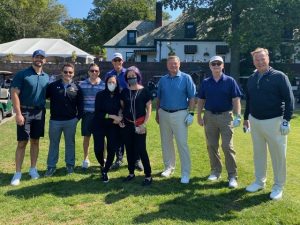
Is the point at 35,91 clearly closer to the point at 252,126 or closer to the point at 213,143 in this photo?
the point at 213,143

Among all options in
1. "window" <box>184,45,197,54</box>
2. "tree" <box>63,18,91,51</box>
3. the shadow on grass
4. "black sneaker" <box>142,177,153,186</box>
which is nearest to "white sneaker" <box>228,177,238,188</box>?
the shadow on grass

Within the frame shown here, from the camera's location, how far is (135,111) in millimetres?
6492

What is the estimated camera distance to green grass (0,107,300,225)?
5281 millimetres

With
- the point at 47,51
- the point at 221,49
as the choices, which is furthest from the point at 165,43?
the point at 47,51

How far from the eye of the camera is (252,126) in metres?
6.15

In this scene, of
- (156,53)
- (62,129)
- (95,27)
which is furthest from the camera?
(95,27)

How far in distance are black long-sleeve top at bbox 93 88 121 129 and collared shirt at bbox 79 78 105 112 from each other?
894 mm

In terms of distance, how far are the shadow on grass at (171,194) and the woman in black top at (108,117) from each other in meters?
0.55

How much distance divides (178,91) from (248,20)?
24.2 metres

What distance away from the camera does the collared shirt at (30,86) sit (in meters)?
6.67

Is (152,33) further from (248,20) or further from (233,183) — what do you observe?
(233,183)

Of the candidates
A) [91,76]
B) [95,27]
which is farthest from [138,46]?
[91,76]

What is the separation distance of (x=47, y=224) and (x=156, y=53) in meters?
39.1

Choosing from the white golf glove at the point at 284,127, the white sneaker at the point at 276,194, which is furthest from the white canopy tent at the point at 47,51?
the white golf glove at the point at 284,127
